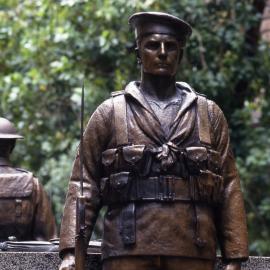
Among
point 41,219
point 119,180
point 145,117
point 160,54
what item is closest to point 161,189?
point 119,180

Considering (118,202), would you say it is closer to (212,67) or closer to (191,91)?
(191,91)

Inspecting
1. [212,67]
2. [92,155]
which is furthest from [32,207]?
[212,67]

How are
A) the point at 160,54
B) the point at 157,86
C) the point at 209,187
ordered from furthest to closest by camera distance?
the point at 157,86
the point at 160,54
the point at 209,187

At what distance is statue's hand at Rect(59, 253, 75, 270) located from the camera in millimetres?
12211

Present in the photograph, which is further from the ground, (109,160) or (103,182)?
(109,160)

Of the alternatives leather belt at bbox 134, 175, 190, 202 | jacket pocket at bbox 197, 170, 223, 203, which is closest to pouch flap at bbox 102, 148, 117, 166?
leather belt at bbox 134, 175, 190, 202

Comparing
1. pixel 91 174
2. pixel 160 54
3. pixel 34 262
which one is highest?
pixel 160 54

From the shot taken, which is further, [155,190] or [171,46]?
[171,46]

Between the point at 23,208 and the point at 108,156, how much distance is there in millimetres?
3821

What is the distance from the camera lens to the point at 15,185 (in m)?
16.1

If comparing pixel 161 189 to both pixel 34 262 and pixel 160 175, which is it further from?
pixel 34 262

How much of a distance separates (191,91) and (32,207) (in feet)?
12.5

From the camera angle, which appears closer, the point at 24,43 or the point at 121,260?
the point at 121,260

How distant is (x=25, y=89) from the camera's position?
80.7ft
